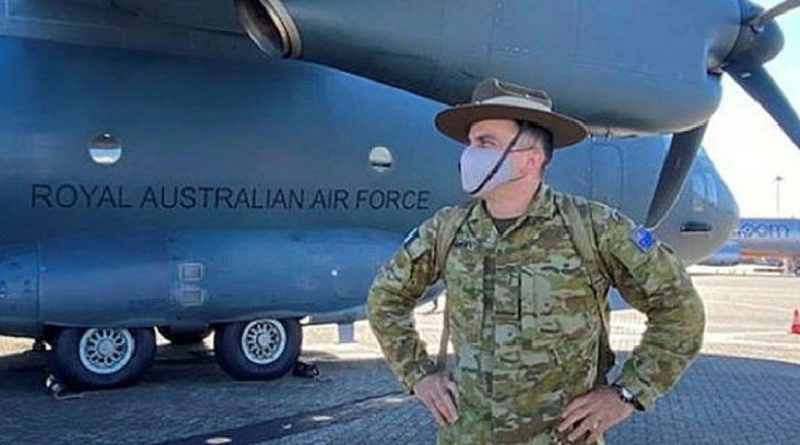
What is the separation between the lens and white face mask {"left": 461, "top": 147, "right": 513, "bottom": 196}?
3066mm

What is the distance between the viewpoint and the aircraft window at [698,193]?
1359 cm

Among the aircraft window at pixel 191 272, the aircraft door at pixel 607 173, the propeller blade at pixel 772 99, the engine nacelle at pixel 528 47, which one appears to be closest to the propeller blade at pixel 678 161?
the propeller blade at pixel 772 99

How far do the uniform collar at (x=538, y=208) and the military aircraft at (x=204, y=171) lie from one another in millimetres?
4649

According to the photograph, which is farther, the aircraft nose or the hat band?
the aircraft nose

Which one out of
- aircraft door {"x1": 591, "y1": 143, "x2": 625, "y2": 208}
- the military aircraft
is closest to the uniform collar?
the military aircraft

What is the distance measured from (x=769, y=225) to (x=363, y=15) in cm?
5772

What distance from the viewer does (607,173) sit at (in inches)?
492

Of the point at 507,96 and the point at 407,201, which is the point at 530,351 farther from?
the point at 407,201

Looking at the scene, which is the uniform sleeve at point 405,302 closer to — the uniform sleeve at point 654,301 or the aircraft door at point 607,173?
the uniform sleeve at point 654,301

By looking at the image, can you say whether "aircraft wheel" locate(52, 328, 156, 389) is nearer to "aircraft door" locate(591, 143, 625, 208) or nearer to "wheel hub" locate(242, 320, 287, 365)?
"wheel hub" locate(242, 320, 287, 365)

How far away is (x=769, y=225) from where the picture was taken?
60.2 metres

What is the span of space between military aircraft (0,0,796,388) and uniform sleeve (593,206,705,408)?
4.72 metres

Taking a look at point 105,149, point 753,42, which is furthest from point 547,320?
point 105,149

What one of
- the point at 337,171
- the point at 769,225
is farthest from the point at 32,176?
the point at 769,225
